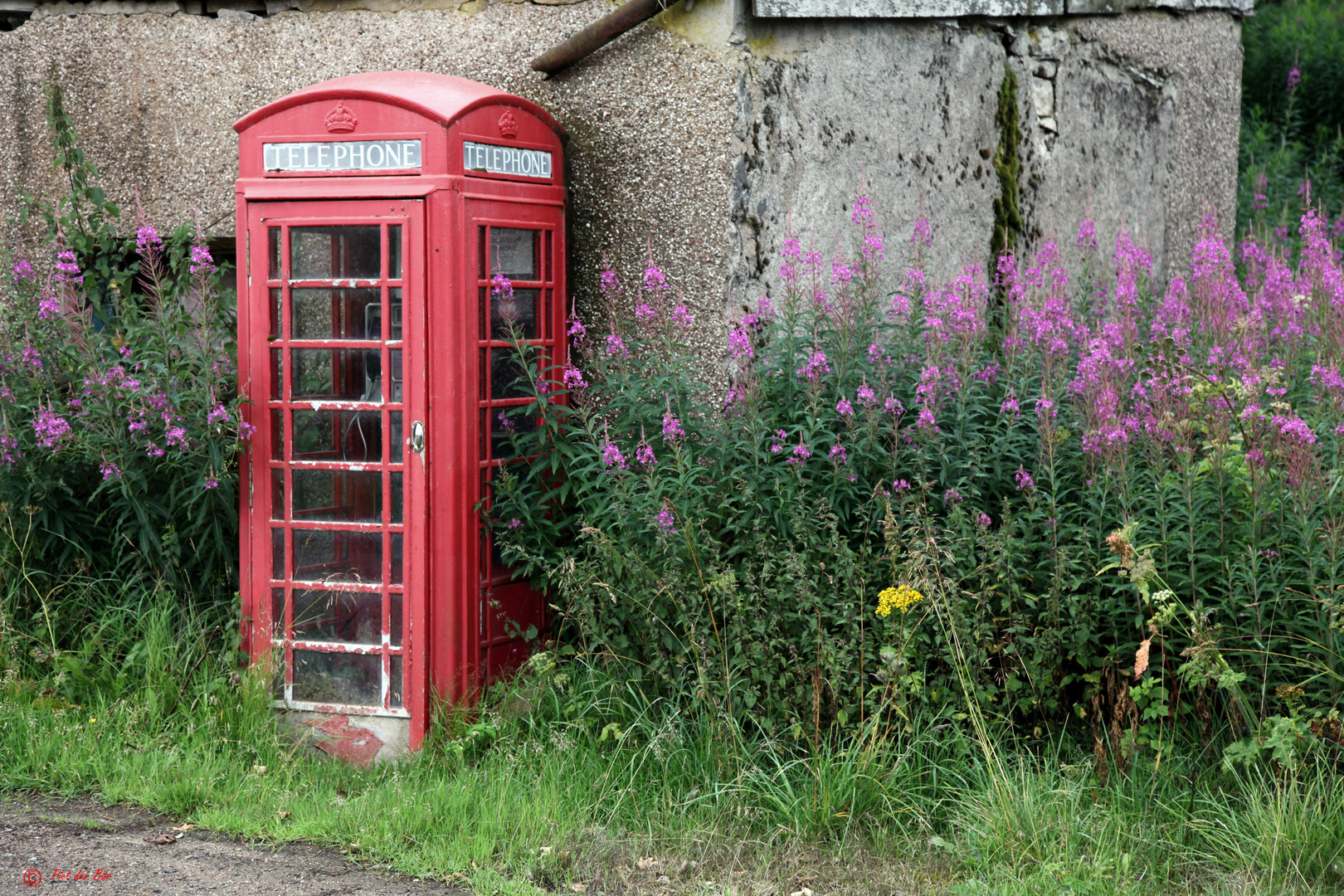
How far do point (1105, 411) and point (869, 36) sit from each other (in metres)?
2.33

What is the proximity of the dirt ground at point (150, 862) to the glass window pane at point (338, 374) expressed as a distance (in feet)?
5.17

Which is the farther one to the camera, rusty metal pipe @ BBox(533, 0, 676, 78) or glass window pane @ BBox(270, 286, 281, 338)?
rusty metal pipe @ BBox(533, 0, 676, 78)

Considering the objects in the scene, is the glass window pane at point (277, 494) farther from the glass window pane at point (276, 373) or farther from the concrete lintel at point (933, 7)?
the concrete lintel at point (933, 7)

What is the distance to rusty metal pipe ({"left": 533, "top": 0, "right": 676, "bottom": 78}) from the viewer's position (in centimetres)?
483

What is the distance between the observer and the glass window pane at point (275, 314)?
447 centimetres

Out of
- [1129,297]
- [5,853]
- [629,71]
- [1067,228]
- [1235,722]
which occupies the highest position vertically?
[629,71]

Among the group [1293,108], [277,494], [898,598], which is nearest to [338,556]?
[277,494]

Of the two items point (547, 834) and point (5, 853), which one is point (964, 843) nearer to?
point (547, 834)

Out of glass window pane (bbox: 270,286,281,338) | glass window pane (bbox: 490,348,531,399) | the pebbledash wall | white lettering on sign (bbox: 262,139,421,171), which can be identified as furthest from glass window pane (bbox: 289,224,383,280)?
the pebbledash wall

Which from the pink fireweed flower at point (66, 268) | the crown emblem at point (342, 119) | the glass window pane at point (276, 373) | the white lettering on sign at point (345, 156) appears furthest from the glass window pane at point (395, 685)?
the pink fireweed flower at point (66, 268)

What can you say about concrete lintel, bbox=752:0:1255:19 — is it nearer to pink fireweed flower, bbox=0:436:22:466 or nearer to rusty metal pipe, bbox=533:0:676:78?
rusty metal pipe, bbox=533:0:676:78

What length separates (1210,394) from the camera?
360cm

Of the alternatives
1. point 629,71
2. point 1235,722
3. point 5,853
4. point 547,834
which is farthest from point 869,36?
point 5,853

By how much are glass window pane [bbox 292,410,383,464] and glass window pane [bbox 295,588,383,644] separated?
513mm
